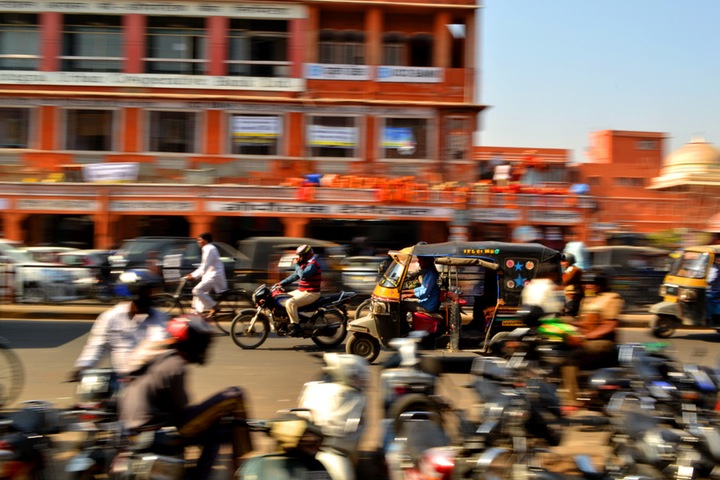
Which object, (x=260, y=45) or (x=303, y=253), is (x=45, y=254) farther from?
(x=260, y=45)

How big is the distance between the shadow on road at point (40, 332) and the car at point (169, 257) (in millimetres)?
2348

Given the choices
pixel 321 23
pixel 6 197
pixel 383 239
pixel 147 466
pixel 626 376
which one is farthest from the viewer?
pixel 321 23

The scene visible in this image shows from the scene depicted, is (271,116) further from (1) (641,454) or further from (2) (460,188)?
(1) (641,454)

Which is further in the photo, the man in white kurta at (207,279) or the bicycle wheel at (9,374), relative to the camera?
the man in white kurta at (207,279)

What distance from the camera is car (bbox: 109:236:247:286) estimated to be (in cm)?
1728


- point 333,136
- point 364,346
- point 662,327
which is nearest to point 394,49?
point 333,136

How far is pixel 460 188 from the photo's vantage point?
2431cm

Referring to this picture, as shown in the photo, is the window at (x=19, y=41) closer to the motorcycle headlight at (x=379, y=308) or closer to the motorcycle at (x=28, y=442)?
the motorcycle headlight at (x=379, y=308)

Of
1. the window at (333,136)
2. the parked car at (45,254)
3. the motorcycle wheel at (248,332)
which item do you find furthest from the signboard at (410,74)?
→ the motorcycle wheel at (248,332)

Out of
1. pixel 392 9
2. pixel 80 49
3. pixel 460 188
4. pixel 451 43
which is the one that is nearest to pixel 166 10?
pixel 80 49

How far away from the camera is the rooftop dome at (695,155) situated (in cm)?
4525

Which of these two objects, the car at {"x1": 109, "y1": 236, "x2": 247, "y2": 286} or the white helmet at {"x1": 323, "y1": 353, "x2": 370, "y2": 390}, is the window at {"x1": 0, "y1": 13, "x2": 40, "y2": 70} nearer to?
the car at {"x1": 109, "y1": 236, "x2": 247, "y2": 286}

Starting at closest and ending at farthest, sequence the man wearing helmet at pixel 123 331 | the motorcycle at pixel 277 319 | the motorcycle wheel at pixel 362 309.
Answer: the man wearing helmet at pixel 123 331, the motorcycle at pixel 277 319, the motorcycle wheel at pixel 362 309

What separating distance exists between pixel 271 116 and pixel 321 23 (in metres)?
3.77
